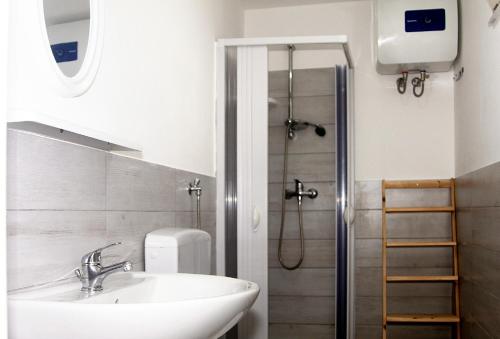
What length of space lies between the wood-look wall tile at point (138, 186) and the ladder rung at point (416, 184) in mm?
1818

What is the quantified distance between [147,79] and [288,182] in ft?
4.57

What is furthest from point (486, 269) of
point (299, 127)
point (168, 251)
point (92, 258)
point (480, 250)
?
point (92, 258)

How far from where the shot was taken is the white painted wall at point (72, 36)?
4.69 feet

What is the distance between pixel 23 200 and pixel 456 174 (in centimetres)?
293

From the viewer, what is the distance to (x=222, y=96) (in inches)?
115

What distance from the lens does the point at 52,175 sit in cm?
141

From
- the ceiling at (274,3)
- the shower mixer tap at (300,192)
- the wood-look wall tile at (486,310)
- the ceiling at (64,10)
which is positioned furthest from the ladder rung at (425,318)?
the ceiling at (64,10)

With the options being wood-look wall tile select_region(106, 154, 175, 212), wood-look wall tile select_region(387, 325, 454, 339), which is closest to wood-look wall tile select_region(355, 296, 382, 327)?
wood-look wall tile select_region(387, 325, 454, 339)

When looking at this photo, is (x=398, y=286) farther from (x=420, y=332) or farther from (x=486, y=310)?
(x=486, y=310)

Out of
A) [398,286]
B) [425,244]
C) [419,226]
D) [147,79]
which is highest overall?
[147,79]

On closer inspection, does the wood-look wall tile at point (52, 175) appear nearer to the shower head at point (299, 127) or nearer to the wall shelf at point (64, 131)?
the wall shelf at point (64, 131)

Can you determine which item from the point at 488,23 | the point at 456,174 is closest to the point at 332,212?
the point at 456,174

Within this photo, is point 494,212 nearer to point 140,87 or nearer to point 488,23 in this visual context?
point 488,23

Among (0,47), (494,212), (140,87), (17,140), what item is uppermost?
(140,87)
